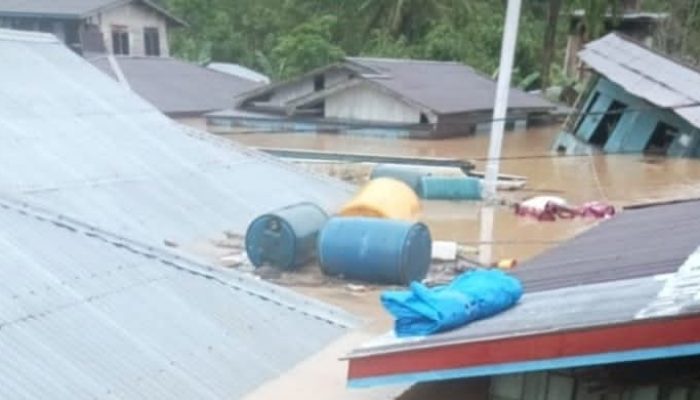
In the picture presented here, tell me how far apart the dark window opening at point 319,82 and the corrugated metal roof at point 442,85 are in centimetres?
133

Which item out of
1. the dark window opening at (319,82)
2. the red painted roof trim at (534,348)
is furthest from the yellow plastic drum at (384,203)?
the dark window opening at (319,82)

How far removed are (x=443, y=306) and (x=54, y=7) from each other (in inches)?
1368

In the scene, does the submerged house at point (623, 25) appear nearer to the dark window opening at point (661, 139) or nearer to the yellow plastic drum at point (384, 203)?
the dark window opening at point (661, 139)

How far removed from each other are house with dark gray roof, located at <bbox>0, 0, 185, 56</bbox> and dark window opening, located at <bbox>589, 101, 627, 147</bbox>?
20.3m

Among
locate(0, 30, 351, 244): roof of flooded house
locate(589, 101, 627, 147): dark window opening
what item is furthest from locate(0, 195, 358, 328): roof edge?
locate(589, 101, 627, 147): dark window opening

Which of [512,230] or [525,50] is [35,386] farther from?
[525,50]

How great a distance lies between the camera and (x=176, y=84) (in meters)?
34.5

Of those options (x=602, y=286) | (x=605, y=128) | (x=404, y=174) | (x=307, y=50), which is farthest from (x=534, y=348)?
(x=307, y=50)

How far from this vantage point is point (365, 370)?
5445mm

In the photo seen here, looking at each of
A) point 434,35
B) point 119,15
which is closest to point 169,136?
point 119,15

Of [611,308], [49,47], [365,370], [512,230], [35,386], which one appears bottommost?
[512,230]

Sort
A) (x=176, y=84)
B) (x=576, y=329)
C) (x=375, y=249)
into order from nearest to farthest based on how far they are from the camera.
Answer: (x=576, y=329)
(x=375, y=249)
(x=176, y=84)

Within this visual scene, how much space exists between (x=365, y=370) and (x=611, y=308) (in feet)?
4.87

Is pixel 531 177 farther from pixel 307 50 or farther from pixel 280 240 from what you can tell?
pixel 307 50
